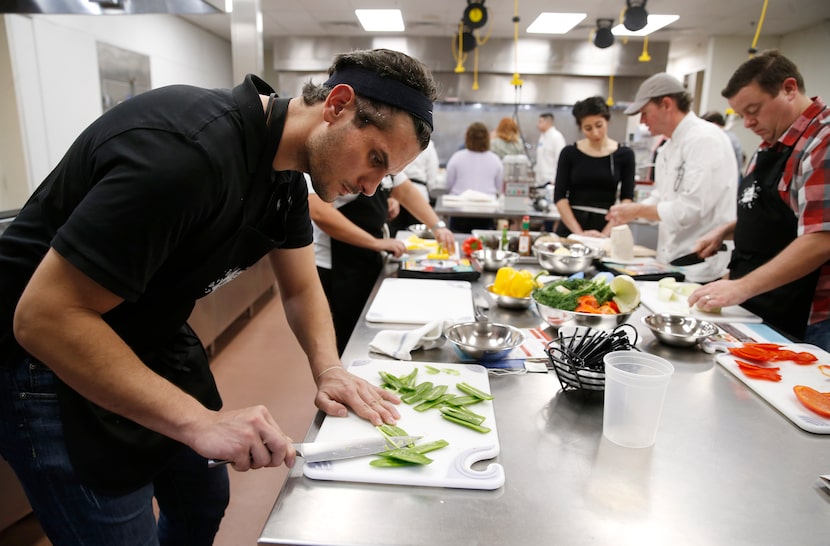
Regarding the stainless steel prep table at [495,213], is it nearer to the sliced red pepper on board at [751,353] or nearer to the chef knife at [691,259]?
the chef knife at [691,259]

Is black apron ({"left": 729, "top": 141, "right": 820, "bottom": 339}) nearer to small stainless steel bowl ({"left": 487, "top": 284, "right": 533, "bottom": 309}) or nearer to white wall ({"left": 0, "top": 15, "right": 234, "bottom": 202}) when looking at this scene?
small stainless steel bowl ({"left": 487, "top": 284, "right": 533, "bottom": 309})

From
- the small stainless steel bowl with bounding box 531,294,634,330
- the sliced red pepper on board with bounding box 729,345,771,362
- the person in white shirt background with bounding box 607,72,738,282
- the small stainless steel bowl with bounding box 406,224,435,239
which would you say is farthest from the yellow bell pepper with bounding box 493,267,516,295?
the small stainless steel bowl with bounding box 406,224,435,239

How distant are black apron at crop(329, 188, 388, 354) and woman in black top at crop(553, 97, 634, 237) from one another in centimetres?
168

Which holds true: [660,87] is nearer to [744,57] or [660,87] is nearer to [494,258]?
[494,258]

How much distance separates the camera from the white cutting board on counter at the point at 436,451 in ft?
3.00

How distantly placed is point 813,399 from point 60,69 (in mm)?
4583

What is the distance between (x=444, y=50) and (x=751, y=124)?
671cm

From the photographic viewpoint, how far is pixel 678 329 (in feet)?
5.37

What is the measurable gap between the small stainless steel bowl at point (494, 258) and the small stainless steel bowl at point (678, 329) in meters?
0.83

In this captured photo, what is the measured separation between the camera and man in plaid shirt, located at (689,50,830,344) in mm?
1740

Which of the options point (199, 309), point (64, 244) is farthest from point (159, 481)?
point (199, 309)

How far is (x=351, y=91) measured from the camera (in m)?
1.05

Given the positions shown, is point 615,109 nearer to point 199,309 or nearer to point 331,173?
point 199,309

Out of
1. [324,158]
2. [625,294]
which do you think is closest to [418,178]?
[625,294]
